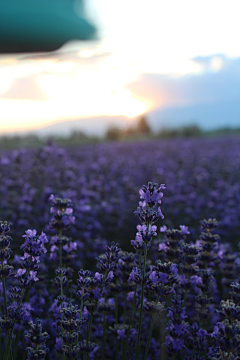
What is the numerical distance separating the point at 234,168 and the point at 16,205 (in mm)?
6456

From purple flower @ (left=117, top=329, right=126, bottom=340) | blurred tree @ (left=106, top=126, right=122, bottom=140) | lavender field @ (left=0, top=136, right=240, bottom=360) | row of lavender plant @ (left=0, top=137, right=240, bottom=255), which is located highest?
blurred tree @ (left=106, top=126, right=122, bottom=140)

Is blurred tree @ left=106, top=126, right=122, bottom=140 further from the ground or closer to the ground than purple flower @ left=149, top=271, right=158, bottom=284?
further from the ground

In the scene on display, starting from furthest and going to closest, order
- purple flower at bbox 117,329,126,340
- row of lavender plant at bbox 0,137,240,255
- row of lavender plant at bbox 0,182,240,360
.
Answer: row of lavender plant at bbox 0,137,240,255, purple flower at bbox 117,329,126,340, row of lavender plant at bbox 0,182,240,360

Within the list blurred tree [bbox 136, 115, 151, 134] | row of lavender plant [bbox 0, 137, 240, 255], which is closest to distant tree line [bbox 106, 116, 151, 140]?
blurred tree [bbox 136, 115, 151, 134]

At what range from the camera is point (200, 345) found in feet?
5.95

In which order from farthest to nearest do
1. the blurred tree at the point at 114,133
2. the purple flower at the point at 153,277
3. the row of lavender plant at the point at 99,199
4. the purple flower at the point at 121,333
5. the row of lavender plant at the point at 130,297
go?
the blurred tree at the point at 114,133 < the row of lavender plant at the point at 99,199 < the purple flower at the point at 121,333 < the purple flower at the point at 153,277 < the row of lavender plant at the point at 130,297

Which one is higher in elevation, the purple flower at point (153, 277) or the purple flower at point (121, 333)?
the purple flower at point (153, 277)

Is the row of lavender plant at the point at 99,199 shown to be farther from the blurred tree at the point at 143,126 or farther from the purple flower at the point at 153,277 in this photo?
the blurred tree at the point at 143,126

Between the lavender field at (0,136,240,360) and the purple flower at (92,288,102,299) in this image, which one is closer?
the lavender field at (0,136,240,360)

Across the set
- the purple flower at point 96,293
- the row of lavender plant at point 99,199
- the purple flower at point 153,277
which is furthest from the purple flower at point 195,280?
the row of lavender plant at point 99,199

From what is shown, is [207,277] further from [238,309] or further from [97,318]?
[97,318]

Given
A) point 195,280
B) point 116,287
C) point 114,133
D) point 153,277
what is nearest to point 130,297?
point 116,287

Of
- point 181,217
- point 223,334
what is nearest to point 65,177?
point 181,217

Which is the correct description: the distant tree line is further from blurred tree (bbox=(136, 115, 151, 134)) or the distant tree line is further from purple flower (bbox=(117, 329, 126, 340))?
purple flower (bbox=(117, 329, 126, 340))
